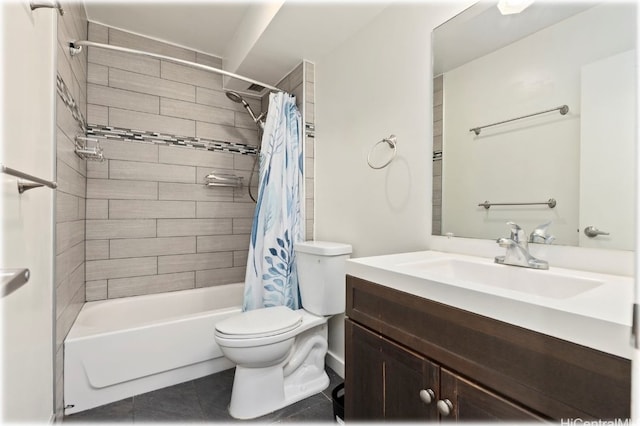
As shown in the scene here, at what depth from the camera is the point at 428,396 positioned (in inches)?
32.5

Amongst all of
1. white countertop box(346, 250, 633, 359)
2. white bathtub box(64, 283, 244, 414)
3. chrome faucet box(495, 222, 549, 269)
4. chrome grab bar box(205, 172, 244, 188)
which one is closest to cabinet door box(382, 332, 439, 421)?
white countertop box(346, 250, 633, 359)

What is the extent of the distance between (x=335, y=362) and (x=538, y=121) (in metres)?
1.77

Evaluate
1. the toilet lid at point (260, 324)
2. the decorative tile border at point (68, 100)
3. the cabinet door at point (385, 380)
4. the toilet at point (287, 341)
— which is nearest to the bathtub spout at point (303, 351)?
the toilet at point (287, 341)

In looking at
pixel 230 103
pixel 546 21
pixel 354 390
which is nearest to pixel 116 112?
pixel 230 103

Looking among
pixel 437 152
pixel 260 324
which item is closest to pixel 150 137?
pixel 260 324

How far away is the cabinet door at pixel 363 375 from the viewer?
1004 mm

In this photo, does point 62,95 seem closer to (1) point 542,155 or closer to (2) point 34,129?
(2) point 34,129

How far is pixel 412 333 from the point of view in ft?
2.93

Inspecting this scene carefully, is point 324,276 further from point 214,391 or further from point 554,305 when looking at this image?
point 554,305

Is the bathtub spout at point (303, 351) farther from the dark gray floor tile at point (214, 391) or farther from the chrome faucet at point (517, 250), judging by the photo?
the chrome faucet at point (517, 250)

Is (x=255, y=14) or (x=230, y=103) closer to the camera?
(x=255, y=14)

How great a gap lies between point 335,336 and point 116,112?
228cm

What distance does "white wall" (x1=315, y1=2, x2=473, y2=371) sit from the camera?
1.51 meters

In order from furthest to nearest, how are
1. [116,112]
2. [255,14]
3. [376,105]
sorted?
1. [116,112]
2. [255,14]
3. [376,105]
